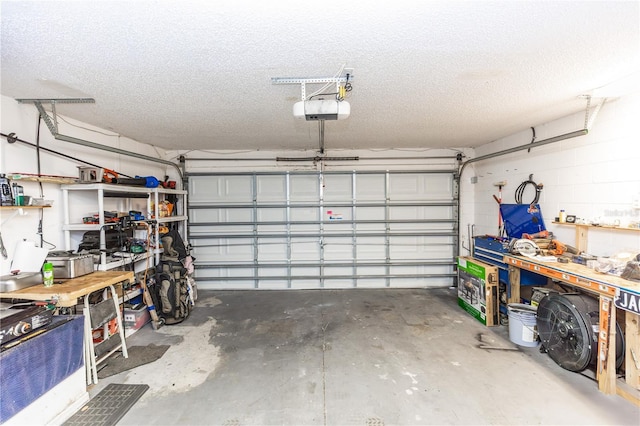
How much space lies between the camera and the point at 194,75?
6.70ft

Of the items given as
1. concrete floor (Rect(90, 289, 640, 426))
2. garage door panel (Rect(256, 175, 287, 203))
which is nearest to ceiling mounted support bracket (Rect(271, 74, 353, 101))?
concrete floor (Rect(90, 289, 640, 426))

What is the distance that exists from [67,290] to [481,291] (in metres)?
4.40

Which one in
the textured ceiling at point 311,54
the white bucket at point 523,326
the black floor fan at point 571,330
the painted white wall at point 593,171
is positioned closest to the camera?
the textured ceiling at point 311,54

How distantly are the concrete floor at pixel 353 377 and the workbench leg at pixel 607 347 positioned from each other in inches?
4.2

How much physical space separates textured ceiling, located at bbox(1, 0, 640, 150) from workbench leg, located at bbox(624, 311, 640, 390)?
1.97 m

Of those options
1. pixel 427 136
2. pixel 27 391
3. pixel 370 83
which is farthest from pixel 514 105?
pixel 27 391

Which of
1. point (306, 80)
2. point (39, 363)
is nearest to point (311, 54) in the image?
point (306, 80)

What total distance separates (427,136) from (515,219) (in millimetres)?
1774

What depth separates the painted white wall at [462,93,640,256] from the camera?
8.29 feet

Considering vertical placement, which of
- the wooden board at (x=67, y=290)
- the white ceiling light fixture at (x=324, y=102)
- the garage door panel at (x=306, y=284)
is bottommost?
the garage door panel at (x=306, y=284)

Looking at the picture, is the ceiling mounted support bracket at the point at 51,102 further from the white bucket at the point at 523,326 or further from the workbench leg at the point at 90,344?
the white bucket at the point at 523,326

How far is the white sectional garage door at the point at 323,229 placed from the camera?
4996mm

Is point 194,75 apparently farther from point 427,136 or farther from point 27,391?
point 427,136

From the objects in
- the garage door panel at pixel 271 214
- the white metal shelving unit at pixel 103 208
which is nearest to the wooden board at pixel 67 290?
the white metal shelving unit at pixel 103 208
